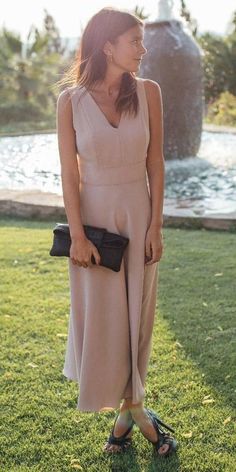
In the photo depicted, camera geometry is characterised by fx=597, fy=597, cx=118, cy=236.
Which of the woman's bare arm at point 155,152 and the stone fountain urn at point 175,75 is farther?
the stone fountain urn at point 175,75

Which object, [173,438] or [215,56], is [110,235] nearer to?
[173,438]

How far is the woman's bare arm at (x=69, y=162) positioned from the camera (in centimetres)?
197

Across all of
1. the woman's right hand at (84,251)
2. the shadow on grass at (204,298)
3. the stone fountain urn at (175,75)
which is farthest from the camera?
the stone fountain urn at (175,75)

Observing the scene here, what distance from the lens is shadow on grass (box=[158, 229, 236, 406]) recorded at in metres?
2.96

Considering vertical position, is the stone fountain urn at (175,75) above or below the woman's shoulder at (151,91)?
below

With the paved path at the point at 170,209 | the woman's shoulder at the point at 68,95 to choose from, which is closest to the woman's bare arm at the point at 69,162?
the woman's shoulder at the point at 68,95

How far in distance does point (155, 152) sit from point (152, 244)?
33 centimetres

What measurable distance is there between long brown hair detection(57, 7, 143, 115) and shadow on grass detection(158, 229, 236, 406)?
1413 millimetres

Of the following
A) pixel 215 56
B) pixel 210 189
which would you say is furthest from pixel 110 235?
pixel 215 56

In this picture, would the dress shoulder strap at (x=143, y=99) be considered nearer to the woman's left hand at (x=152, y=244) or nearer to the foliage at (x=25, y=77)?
the woman's left hand at (x=152, y=244)

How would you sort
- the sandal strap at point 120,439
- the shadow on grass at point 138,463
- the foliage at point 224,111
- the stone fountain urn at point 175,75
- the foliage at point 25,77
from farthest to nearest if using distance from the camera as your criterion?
the foliage at point 25,77, the foliage at point 224,111, the stone fountain urn at point 175,75, the sandal strap at point 120,439, the shadow on grass at point 138,463

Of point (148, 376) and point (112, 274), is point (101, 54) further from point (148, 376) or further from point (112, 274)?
point (148, 376)

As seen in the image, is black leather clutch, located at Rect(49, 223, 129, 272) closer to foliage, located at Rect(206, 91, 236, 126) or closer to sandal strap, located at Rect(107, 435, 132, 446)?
sandal strap, located at Rect(107, 435, 132, 446)

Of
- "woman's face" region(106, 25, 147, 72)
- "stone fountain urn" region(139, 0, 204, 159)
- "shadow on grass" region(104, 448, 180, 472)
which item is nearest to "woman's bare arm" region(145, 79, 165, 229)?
"woman's face" region(106, 25, 147, 72)
